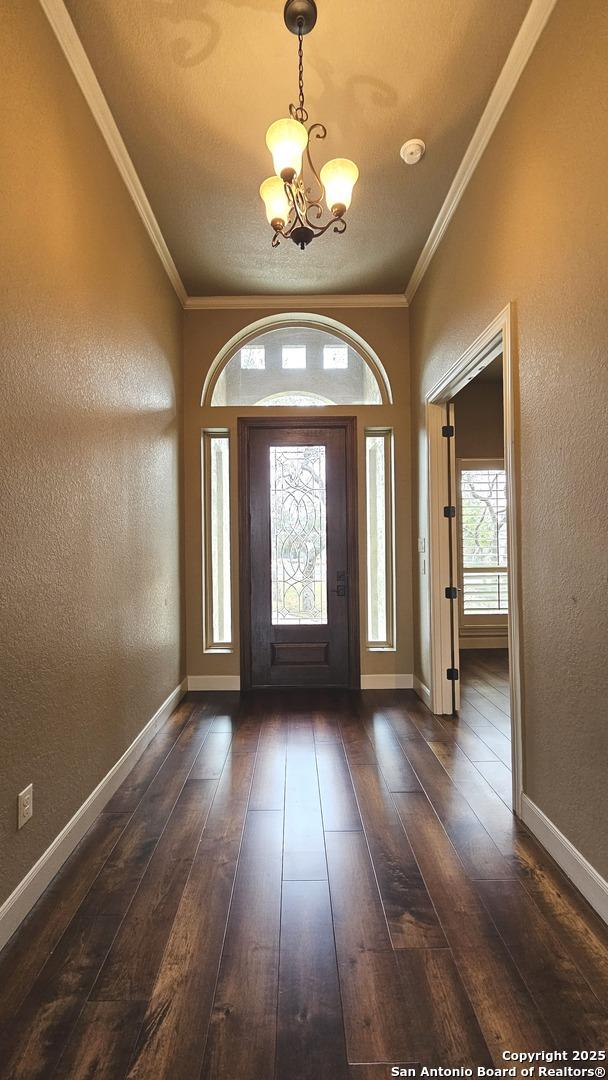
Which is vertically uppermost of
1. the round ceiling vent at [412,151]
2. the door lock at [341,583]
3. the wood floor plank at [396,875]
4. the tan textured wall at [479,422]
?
the round ceiling vent at [412,151]

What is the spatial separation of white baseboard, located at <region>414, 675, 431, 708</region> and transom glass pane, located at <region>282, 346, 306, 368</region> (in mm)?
2808

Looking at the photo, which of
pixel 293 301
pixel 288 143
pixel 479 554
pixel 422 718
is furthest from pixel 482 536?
pixel 288 143

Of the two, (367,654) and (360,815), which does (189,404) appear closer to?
(367,654)

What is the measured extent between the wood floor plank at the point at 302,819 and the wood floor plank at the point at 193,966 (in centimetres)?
21

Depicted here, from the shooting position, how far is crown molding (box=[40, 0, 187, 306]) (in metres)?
2.02

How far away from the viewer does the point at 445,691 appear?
3.85 meters

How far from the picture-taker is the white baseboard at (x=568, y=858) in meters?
1.73

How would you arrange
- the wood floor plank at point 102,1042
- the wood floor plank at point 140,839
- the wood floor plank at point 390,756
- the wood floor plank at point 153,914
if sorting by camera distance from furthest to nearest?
1. the wood floor plank at point 390,756
2. the wood floor plank at point 140,839
3. the wood floor plank at point 153,914
4. the wood floor plank at point 102,1042

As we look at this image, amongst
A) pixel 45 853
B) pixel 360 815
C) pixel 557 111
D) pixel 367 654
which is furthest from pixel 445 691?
pixel 557 111

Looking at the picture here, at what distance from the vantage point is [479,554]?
6426 millimetres

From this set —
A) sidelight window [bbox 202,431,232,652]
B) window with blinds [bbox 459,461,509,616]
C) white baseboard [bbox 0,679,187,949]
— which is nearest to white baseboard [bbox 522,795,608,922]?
white baseboard [bbox 0,679,187,949]

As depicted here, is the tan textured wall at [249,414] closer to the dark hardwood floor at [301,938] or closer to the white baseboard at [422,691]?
the white baseboard at [422,691]

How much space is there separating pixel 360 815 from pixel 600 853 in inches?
39.3

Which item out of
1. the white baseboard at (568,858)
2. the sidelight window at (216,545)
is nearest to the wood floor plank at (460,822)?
the white baseboard at (568,858)
